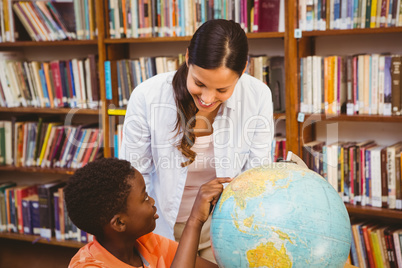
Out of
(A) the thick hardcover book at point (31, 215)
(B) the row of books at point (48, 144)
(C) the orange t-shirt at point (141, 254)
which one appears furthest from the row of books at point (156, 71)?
(C) the orange t-shirt at point (141, 254)

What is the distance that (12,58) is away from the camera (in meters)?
3.57

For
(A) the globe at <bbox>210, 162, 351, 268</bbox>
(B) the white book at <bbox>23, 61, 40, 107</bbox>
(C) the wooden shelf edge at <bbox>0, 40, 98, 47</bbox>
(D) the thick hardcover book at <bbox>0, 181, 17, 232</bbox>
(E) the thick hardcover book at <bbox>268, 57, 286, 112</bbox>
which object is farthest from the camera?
(D) the thick hardcover book at <bbox>0, 181, 17, 232</bbox>

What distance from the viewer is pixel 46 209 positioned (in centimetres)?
348

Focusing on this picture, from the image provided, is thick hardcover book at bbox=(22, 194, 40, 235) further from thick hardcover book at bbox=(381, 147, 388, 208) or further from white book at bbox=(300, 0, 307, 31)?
thick hardcover book at bbox=(381, 147, 388, 208)

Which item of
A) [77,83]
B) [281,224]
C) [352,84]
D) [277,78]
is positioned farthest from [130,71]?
[281,224]

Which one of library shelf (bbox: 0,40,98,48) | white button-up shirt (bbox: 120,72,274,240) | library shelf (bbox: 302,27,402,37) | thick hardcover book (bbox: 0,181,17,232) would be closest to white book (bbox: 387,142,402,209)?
library shelf (bbox: 302,27,402,37)

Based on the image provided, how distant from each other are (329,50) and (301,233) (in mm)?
2061

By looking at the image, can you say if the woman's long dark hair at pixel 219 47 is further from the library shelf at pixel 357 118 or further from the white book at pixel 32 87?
the white book at pixel 32 87

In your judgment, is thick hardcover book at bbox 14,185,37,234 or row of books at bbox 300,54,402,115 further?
thick hardcover book at bbox 14,185,37,234

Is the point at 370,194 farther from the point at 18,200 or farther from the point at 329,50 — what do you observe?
the point at 18,200

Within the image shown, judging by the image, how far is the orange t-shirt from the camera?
129cm

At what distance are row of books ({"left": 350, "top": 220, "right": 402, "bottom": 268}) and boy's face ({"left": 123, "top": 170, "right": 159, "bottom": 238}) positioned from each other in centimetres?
172

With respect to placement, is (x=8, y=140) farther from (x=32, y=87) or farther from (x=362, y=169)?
(x=362, y=169)

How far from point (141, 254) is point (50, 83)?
2.22 meters
